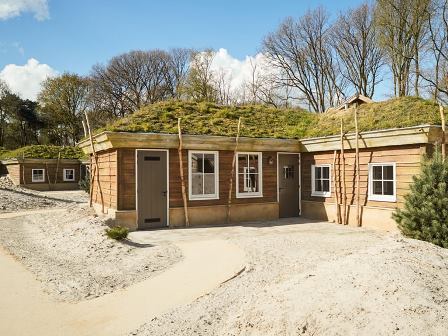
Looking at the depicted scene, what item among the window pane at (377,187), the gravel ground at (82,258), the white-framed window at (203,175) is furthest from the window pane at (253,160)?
the gravel ground at (82,258)

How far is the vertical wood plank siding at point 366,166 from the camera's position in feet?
36.1

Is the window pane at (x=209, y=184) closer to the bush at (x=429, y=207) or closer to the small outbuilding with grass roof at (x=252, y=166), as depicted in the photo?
the small outbuilding with grass roof at (x=252, y=166)

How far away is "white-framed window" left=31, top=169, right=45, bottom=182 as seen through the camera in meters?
29.9

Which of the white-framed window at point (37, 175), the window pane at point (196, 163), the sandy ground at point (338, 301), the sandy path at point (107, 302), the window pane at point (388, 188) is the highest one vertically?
the window pane at point (196, 163)

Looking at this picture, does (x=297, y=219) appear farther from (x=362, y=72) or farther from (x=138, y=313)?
(x=362, y=72)

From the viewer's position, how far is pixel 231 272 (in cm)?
690

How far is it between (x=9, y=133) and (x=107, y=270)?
42.4 meters

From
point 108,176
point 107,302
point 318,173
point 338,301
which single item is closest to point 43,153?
point 108,176

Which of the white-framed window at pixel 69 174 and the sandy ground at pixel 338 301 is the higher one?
the white-framed window at pixel 69 174

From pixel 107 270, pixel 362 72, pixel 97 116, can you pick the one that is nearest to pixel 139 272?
pixel 107 270

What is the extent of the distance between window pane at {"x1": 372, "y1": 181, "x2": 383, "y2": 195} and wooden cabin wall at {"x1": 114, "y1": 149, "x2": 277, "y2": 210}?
136 inches

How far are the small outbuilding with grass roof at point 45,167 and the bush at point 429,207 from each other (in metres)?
27.4

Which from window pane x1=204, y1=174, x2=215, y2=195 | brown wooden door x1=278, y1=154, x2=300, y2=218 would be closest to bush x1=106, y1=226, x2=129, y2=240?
window pane x1=204, y1=174, x2=215, y2=195

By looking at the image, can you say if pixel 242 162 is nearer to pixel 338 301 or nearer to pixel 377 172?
pixel 377 172
